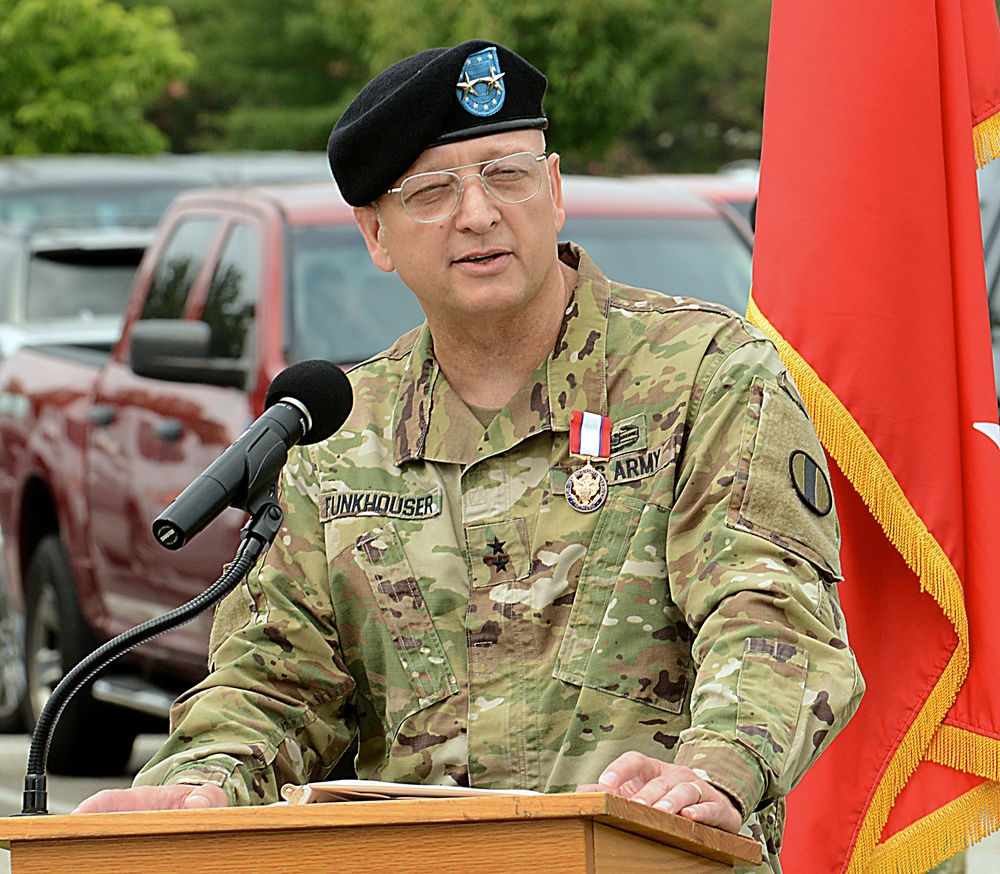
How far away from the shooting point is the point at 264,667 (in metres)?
3.18

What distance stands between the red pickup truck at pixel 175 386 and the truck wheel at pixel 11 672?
3cm

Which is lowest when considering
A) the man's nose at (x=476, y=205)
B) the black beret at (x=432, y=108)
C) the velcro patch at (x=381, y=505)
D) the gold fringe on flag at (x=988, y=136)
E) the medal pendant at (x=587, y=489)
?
the velcro patch at (x=381, y=505)

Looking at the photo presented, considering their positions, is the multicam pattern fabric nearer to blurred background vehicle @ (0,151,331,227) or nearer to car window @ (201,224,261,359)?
car window @ (201,224,261,359)

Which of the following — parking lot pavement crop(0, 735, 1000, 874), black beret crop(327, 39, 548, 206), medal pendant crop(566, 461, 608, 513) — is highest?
black beret crop(327, 39, 548, 206)

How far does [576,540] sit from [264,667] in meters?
0.56

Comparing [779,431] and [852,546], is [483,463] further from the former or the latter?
[852,546]

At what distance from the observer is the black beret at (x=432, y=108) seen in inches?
125

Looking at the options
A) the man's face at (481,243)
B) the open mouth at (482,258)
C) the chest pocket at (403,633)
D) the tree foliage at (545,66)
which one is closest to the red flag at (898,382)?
the man's face at (481,243)

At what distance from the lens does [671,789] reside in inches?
97.6

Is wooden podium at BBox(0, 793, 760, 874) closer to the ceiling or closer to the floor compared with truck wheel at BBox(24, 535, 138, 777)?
closer to the ceiling

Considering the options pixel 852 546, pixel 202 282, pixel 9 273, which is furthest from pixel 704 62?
pixel 852 546

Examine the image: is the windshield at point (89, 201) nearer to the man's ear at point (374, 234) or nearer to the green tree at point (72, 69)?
the green tree at point (72, 69)

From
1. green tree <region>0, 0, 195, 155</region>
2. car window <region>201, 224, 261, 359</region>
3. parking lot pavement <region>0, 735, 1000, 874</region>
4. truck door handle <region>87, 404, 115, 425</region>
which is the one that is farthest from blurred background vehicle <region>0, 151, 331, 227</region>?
green tree <region>0, 0, 195, 155</region>

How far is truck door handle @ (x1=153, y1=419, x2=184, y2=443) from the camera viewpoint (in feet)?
23.7
